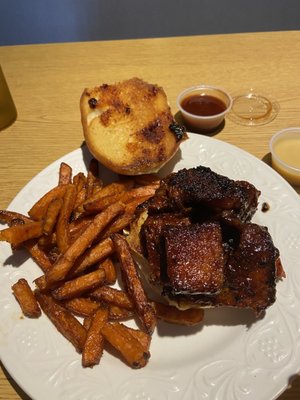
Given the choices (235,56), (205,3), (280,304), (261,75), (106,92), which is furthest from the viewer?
(205,3)

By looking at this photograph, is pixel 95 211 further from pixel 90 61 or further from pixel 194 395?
pixel 90 61

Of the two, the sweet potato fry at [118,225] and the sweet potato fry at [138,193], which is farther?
the sweet potato fry at [138,193]

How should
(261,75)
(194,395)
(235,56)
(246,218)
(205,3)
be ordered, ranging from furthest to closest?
1. (205,3)
2. (235,56)
3. (261,75)
4. (246,218)
5. (194,395)

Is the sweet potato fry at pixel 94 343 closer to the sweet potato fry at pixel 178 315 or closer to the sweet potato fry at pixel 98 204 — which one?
the sweet potato fry at pixel 178 315

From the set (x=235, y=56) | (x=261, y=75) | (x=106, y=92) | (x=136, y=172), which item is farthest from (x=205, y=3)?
(x=136, y=172)

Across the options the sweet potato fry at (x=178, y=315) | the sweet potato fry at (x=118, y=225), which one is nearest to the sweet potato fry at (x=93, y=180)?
the sweet potato fry at (x=118, y=225)

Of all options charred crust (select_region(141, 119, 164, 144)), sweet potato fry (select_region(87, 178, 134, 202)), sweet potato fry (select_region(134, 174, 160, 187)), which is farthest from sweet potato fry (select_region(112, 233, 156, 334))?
charred crust (select_region(141, 119, 164, 144))

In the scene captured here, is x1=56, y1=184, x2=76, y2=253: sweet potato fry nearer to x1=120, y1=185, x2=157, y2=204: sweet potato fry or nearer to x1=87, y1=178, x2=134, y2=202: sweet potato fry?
x1=87, y1=178, x2=134, y2=202: sweet potato fry
